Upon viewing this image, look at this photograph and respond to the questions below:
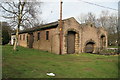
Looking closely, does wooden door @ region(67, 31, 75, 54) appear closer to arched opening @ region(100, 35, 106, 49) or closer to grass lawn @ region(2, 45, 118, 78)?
arched opening @ region(100, 35, 106, 49)

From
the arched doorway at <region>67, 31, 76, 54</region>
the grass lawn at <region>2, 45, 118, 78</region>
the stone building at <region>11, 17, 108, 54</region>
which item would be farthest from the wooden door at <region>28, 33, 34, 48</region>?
the grass lawn at <region>2, 45, 118, 78</region>

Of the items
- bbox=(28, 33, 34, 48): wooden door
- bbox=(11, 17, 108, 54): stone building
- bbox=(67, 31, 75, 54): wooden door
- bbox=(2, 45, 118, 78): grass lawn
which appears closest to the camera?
bbox=(2, 45, 118, 78): grass lawn

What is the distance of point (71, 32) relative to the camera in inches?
890

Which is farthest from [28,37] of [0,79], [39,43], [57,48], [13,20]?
[0,79]

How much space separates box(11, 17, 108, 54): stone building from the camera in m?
20.9

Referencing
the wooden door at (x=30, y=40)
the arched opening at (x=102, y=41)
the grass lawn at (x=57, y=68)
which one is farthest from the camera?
the wooden door at (x=30, y=40)

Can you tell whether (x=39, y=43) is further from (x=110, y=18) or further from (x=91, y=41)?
(x=110, y=18)

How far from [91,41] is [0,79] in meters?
20.7

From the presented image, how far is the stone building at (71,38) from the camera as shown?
20.9m

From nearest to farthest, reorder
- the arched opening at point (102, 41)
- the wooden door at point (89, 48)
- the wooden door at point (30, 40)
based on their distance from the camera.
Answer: the wooden door at point (89, 48) → the arched opening at point (102, 41) → the wooden door at point (30, 40)

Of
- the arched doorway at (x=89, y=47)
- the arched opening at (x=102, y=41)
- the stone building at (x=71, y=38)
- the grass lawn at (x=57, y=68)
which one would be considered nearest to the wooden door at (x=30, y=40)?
the stone building at (x=71, y=38)

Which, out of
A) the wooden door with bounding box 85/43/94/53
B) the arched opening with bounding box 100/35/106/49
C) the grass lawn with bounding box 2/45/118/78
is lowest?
the grass lawn with bounding box 2/45/118/78

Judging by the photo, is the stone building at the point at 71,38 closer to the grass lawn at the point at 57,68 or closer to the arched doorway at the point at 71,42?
the arched doorway at the point at 71,42

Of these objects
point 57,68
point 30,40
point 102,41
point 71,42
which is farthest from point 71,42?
point 57,68
